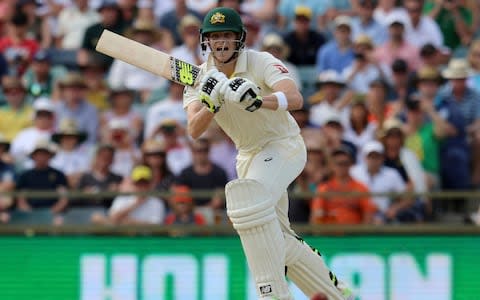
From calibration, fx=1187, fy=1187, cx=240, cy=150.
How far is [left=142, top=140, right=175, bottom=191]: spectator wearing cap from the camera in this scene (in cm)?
999

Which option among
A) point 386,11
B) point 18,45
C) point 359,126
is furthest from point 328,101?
point 18,45

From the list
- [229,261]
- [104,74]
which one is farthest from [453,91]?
[104,74]

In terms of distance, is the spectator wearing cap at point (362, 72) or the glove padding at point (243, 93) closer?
the glove padding at point (243, 93)

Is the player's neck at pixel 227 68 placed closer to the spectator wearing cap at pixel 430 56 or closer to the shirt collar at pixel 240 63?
the shirt collar at pixel 240 63

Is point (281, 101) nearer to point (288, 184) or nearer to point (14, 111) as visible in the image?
point (288, 184)

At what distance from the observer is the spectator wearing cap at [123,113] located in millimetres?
10688

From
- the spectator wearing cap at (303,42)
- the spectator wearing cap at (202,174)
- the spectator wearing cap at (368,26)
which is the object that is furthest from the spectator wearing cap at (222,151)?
the spectator wearing cap at (368,26)

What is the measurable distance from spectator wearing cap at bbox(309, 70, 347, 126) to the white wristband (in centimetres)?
415

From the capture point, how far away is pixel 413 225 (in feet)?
31.0

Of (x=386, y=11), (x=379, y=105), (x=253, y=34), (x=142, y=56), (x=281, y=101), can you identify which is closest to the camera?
(x=281, y=101)

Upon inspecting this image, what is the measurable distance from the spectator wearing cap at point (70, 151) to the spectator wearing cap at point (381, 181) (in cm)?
238

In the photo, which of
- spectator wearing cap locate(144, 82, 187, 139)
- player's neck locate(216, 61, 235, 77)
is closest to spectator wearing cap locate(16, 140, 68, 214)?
Answer: spectator wearing cap locate(144, 82, 187, 139)

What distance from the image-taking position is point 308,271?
22.4 ft

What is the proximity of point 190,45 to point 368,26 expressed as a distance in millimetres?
1712
